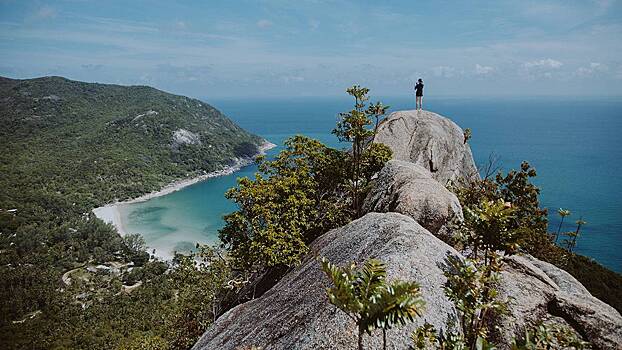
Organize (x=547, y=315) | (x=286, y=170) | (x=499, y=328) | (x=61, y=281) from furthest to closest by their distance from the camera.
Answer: (x=61, y=281), (x=286, y=170), (x=547, y=315), (x=499, y=328)

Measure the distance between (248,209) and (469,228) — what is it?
40.4 feet

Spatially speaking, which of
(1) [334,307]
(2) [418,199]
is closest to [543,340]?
(1) [334,307]

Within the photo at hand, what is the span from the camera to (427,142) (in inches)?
1139

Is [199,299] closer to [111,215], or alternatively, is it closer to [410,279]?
[410,279]

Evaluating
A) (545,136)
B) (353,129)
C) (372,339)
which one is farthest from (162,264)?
(545,136)

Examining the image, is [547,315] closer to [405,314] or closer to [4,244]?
[405,314]

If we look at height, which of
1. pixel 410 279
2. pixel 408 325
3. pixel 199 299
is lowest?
pixel 199 299

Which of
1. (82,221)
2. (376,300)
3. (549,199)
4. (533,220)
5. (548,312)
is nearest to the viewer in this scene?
(376,300)

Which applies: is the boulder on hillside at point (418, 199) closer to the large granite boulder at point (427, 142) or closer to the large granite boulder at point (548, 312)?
the large granite boulder at point (548, 312)

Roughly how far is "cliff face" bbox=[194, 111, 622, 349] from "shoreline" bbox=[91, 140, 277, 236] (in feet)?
336

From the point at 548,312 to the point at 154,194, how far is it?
14014cm

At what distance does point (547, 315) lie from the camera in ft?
34.9

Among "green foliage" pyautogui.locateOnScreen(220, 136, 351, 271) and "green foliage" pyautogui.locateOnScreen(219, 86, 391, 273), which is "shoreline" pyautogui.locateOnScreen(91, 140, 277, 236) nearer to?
"green foliage" pyautogui.locateOnScreen(220, 136, 351, 271)

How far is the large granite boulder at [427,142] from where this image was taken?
92.7 ft
